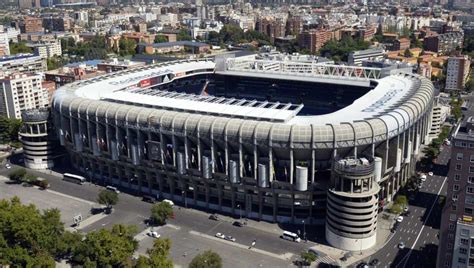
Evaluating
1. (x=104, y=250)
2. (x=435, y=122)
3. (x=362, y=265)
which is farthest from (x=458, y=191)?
(x=435, y=122)

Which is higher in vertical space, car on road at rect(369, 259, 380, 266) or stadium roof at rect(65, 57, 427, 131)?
stadium roof at rect(65, 57, 427, 131)

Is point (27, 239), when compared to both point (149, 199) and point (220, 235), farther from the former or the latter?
point (220, 235)

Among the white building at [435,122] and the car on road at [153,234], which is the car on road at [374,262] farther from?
the white building at [435,122]

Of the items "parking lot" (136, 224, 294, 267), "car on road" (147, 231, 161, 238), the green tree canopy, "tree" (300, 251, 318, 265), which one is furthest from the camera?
"car on road" (147, 231, 161, 238)

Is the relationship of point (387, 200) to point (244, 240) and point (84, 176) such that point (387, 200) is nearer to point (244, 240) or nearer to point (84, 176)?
point (244, 240)

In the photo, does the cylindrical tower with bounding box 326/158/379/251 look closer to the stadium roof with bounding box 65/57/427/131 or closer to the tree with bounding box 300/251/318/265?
the tree with bounding box 300/251/318/265

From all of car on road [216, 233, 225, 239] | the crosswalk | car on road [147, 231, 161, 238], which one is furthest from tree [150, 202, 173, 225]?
the crosswalk
